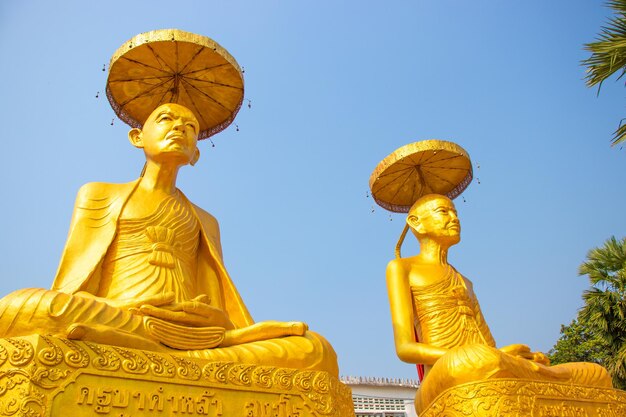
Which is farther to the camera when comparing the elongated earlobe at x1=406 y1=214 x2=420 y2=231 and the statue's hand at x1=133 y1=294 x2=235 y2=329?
the elongated earlobe at x1=406 y1=214 x2=420 y2=231

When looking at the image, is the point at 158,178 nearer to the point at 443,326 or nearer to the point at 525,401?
the point at 443,326

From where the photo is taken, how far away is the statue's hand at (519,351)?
20.3ft

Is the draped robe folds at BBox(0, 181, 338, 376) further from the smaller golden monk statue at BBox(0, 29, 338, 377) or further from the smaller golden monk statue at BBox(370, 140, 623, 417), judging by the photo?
the smaller golden monk statue at BBox(370, 140, 623, 417)

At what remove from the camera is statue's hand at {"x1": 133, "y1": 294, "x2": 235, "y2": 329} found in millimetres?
4312

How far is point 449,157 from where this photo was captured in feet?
26.3

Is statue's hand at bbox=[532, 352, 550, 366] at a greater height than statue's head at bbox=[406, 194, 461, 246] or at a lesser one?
lesser

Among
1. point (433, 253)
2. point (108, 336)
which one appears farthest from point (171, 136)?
point (433, 253)

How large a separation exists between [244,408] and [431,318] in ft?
11.2

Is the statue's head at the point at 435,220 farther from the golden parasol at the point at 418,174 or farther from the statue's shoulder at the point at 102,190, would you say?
the statue's shoulder at the point at 102,190

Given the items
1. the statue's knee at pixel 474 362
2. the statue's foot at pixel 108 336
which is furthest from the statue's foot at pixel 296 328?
the statue's knee at pixel 474 362

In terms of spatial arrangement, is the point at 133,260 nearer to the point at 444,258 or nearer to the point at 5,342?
the point at 5,342

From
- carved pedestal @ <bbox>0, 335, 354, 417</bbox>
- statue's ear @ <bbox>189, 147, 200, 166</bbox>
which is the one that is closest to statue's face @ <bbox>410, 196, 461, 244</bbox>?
statue's ear @ <bbox>189, 147, 200, 166</bbox>

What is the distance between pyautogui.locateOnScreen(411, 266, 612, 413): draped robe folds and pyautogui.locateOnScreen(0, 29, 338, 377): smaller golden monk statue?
1418 millimetres

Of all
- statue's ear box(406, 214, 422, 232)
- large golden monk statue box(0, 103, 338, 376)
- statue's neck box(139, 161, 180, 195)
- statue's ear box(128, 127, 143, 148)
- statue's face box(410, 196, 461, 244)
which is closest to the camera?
large golden monk statue box(0, 103, 338, 376)
